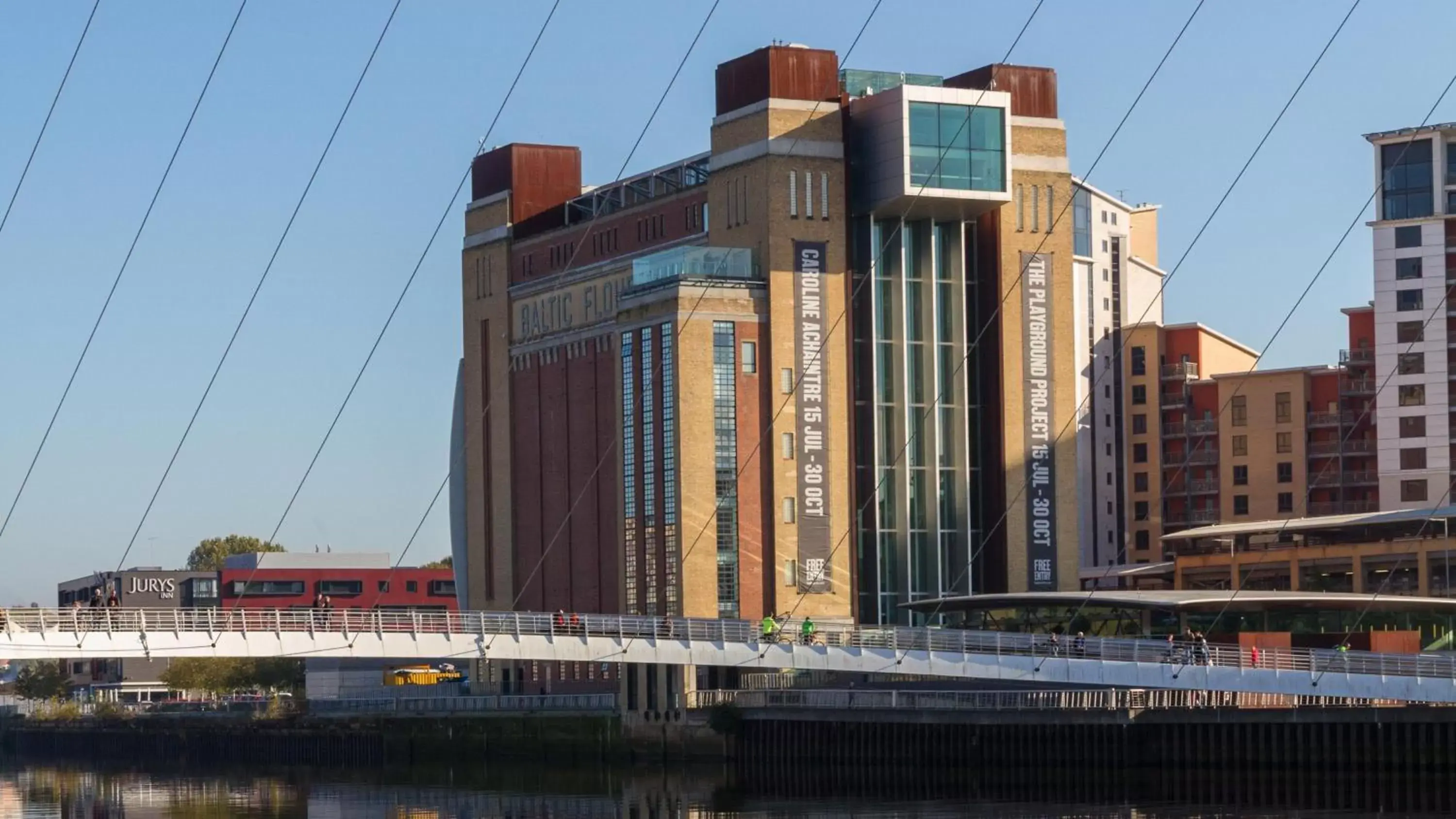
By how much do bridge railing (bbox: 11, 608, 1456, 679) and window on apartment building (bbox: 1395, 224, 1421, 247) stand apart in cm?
5523

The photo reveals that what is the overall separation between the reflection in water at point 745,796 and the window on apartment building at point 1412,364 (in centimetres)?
5404

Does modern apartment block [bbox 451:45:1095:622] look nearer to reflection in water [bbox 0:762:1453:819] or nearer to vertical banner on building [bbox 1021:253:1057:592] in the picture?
vertical banner on building [bbox 1021:253:1057:592]

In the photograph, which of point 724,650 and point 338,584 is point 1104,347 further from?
point 724,650

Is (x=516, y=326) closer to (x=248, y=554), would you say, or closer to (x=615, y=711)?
(x=615, y=711)

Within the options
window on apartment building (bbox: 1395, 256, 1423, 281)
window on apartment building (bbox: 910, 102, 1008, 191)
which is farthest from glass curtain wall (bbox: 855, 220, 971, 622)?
window on apartment building (bbox: 1395, 256, 1423, 281)

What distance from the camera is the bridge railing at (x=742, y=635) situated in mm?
66875

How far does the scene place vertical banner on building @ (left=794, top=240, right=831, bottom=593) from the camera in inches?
3964

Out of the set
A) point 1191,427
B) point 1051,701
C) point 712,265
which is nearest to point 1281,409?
point 1191,427

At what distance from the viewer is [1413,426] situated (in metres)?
128

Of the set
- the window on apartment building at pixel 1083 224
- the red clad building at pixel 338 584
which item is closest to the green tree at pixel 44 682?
the red clad building at pixel 338 584

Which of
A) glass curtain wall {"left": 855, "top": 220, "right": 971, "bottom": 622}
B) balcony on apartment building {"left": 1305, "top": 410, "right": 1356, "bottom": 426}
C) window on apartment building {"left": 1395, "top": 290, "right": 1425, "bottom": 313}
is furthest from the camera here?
balcony on apartment building {"left": 1305, "top": 410, "right": 1356, "bottom": 426}

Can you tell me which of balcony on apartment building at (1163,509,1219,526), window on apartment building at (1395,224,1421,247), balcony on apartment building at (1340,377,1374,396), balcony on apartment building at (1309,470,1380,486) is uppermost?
window on apartment building at (1395,224,1421,247)

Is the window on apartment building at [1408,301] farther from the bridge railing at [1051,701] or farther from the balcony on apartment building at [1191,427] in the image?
the bridge railing at [1051,701]

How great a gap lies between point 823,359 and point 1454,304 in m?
42.0
